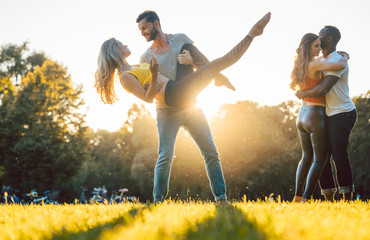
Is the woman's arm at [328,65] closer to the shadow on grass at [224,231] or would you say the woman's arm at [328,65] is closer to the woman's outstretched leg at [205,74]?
the woman's outstretched leg at [205,74]

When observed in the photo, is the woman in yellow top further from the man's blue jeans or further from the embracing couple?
the man's blue jeans

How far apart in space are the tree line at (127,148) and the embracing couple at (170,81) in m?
14.3

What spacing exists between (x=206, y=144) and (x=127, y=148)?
145 ft

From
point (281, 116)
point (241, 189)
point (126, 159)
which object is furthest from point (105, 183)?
point (281, 116)

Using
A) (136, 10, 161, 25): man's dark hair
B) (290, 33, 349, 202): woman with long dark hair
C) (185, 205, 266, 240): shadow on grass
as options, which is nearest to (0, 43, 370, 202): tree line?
(290, 33, 349, 202): woman with long dark hair

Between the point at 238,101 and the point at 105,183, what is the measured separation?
19495 millimetres

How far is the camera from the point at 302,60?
5.04 meters

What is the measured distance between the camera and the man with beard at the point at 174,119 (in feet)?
15.4

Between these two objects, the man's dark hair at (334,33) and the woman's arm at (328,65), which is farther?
the man's dark hair at (334,33)

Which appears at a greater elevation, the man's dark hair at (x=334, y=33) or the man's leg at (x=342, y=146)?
the man's dark hair at (x=334, y=33)

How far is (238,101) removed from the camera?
38.0 m

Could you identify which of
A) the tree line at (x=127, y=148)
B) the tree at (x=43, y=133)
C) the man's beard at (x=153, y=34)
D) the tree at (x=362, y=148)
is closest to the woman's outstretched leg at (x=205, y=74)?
the man's beard at (x=153, y=34)

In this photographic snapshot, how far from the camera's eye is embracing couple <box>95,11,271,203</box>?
4438mm

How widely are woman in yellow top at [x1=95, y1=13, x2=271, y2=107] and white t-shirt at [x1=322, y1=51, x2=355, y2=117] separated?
4.12 feet
